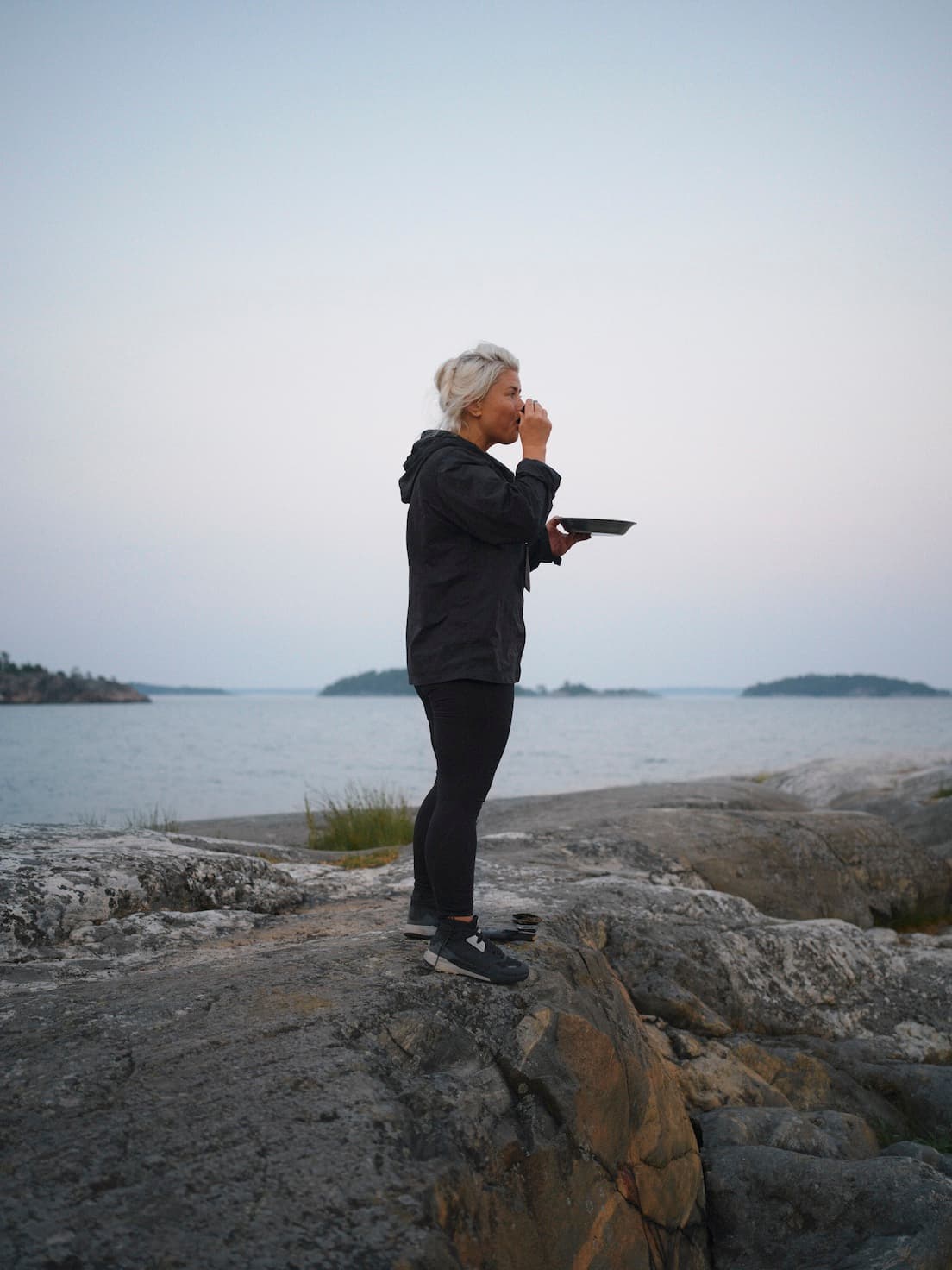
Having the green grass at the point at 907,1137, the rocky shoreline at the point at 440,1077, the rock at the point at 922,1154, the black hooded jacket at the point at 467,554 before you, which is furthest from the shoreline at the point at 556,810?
the black hooded jacket at the point at 467,554

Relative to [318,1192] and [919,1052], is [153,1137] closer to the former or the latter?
[318,1192]

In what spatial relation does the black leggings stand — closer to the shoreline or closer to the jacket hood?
the jacket hood

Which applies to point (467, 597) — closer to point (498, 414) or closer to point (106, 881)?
point (498, 414)

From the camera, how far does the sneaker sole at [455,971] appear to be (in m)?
3.08

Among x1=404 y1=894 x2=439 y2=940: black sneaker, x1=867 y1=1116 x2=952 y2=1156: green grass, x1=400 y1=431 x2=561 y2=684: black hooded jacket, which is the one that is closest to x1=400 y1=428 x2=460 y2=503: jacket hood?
x1=400 y1=431 x2=561 y2=684: black hooded jacket

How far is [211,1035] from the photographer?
2594 millimetres

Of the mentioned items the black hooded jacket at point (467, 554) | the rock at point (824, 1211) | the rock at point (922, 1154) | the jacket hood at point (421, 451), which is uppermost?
the jacket hood at point (421, 451)

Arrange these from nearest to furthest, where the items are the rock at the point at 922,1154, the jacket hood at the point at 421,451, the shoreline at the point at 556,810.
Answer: the jacket hood at the point at 421,451, the rock at the point at 922,1154, the shoreline at the point at 556,810

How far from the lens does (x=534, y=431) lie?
339cm

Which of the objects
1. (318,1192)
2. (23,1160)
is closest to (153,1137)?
(23,1160)

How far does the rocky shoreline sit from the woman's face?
1.89 meters

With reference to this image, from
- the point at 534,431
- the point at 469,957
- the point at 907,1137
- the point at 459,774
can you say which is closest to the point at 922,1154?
the point at 907,1137

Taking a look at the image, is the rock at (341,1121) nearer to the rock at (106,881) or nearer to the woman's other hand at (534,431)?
the rock at (106,881)

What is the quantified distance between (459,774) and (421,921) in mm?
690
